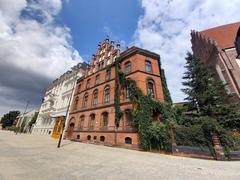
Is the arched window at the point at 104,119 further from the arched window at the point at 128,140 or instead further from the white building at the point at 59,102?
the white building at the point at 59,102

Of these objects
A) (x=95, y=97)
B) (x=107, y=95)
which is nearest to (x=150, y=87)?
(x=107, y=95)

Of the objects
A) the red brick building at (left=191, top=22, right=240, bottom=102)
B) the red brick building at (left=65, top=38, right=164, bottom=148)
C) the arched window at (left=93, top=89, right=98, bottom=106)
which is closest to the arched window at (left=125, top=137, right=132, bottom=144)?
the red brick building at (left=65, top=38, right=164, bottom=148)

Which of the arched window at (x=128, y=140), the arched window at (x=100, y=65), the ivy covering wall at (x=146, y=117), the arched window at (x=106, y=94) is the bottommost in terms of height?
the arched window at (x=128, y=140)

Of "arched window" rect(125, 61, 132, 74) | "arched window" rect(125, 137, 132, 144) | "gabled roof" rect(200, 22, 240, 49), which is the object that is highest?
"gabled roof" rect(200, 22, 240, 49)

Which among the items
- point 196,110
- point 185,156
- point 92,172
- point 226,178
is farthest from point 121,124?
point 226,178

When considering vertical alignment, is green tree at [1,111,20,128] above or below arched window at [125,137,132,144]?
above

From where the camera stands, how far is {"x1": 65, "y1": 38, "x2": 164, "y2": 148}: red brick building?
1603 cm

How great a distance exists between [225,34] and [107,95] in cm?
2396

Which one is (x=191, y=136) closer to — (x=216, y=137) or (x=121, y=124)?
(x=216, y=137)

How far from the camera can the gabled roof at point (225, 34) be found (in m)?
21.5

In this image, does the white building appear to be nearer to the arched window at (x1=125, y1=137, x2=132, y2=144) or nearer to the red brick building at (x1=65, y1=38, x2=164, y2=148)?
the red brick building at (x1=65, y1=38, x2=164, y2=148)

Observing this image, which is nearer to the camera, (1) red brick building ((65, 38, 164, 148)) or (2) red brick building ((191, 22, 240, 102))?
(1) red brick building ((65, 38, 164, 148))

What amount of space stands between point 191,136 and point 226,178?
5129 millimetres

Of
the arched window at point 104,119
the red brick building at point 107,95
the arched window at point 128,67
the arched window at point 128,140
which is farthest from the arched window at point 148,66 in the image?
the arched window at point 128,140
